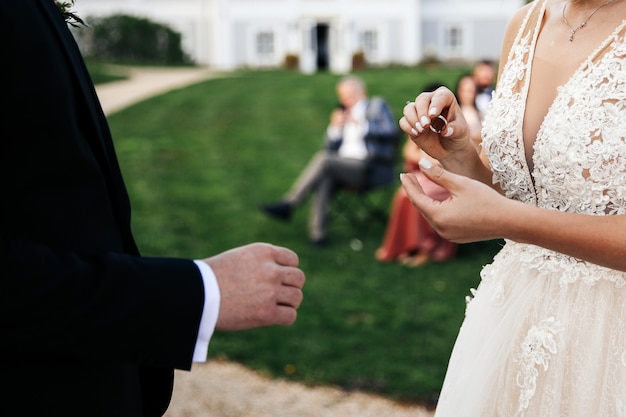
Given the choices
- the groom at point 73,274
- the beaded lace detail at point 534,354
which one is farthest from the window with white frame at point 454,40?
the groom at point 73,274

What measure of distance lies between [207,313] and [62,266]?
281 millimetres

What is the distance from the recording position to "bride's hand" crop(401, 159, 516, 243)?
1781mm

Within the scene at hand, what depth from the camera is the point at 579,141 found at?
1.92 metres

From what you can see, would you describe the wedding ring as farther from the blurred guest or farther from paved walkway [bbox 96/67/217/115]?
paved walkway [bbox 96/67/217/115]

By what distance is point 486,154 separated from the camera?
2.21 meters

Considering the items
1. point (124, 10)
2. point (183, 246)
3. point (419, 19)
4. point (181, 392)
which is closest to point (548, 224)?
point (181, 392)

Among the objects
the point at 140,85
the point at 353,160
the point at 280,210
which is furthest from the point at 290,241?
the point at 140,85

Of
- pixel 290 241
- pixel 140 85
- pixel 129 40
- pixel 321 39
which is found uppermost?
pixel 129 40

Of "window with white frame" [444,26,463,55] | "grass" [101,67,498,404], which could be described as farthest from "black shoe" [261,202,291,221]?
"window with white frame" [444,26,463,55]

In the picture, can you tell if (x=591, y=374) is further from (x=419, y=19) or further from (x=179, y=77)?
(x=419, y=19)

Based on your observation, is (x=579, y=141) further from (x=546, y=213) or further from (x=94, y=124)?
(x=94, y=124)

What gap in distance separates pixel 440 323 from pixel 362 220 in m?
3.39

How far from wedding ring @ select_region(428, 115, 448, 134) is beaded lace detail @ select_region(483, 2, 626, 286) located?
0.15 m

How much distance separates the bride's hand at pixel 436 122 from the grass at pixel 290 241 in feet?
9.99
